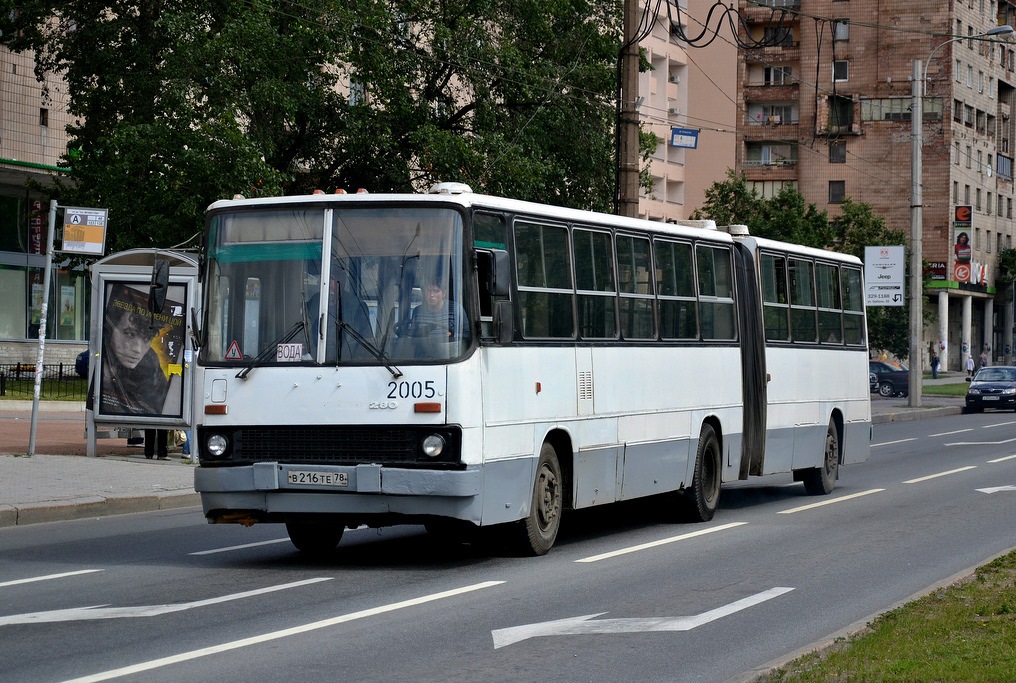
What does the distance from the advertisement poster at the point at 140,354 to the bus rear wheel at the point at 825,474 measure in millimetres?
8592

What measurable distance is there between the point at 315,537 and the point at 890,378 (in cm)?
5106

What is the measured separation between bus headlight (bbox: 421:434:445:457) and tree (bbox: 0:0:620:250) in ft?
67.9

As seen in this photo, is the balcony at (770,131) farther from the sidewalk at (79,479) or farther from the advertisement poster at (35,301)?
the sidewalk at (79,479)

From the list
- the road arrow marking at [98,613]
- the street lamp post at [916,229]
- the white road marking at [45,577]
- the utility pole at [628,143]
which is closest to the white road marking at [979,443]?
the street lamp post at [916,229]

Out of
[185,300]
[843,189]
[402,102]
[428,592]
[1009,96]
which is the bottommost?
[428,592]

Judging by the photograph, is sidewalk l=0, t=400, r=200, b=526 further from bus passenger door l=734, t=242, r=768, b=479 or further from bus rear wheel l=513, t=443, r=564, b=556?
bus passenger door l=734, t=242, r=768, b=479

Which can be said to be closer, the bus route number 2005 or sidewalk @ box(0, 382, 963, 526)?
the bus route number 2005

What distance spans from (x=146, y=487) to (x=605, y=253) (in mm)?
7011

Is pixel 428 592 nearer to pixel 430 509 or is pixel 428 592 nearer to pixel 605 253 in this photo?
pixel 430 509

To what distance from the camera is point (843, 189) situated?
9212cm

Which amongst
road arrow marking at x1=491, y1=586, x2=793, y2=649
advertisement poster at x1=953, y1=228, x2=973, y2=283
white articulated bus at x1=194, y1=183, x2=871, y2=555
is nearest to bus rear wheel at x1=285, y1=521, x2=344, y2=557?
white articulated bus at x1=194, y1=183, x2=871, y2=555

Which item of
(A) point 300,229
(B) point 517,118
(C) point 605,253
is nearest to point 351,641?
(A) point 300,229

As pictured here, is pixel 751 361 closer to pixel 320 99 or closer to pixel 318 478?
pixel 318 478

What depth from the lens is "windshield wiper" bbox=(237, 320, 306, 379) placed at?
11.5 metres
